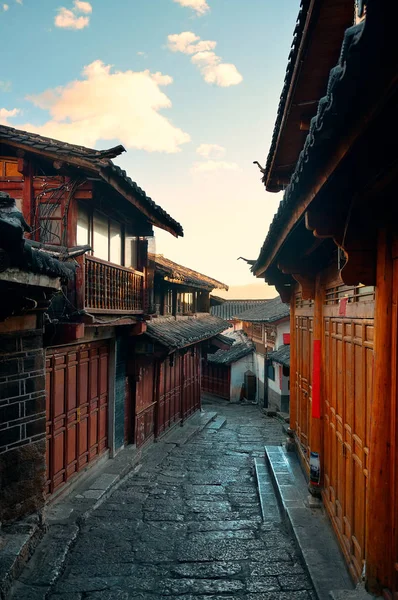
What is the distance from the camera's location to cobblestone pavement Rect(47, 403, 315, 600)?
509 cm

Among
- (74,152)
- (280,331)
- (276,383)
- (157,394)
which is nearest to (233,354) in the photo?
(276,383)

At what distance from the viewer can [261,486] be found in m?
8.64

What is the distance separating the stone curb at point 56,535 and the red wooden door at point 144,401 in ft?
2.58

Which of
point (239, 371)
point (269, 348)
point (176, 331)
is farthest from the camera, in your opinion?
point (239, 371)

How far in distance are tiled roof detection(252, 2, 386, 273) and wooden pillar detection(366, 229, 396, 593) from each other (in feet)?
4.42

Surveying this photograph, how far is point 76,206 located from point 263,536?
642cm

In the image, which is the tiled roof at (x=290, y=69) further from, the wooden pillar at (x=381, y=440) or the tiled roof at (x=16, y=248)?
the tiled roof at (x=16, y=248)

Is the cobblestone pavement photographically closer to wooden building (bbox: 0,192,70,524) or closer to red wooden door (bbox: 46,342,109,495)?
red wooden door (bbox: 46,342,109,495)

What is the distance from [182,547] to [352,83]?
6345 mm

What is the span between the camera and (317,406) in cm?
702

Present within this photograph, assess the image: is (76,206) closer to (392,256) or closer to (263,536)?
(392,256)

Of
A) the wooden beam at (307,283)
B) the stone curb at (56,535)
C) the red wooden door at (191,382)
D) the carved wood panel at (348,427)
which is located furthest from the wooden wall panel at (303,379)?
the red wooden door at (191,382)

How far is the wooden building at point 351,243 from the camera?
6.84 feet

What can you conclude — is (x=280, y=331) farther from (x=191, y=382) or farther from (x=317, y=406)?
(x=317, y=406)
